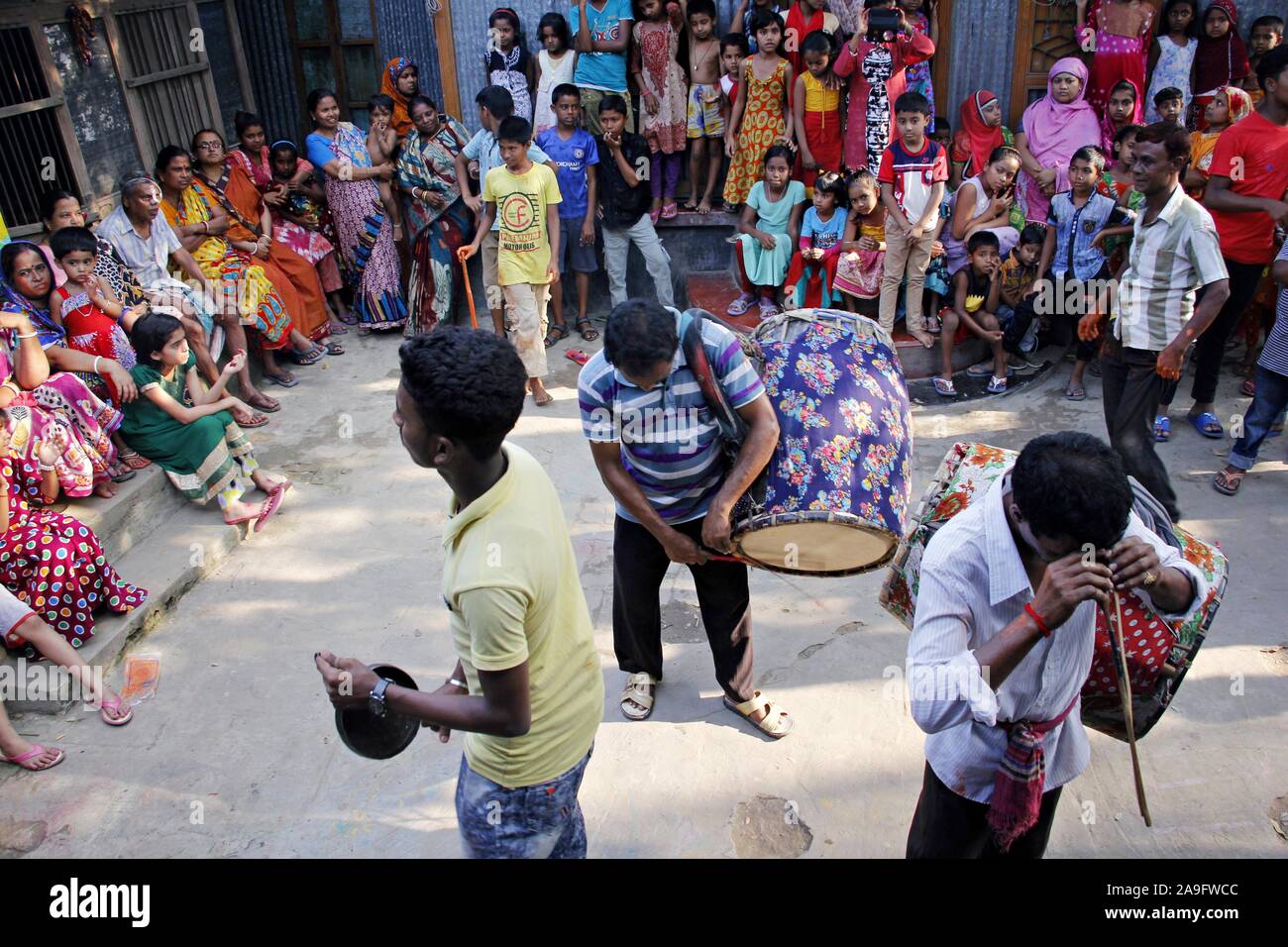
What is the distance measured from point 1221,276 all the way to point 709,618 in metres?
2.66

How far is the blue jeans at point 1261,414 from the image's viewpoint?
16.4ft

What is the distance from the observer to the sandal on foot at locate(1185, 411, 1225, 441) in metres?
5.67

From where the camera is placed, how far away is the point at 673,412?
312cm

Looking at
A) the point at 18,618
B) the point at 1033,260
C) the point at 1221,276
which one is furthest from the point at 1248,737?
the point at 18,618

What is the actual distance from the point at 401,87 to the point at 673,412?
560 cm

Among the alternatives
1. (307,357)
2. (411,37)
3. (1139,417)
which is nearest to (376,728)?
(1139,417)

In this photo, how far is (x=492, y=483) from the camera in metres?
1.99

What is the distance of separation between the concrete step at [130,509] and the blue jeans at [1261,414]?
5.58m

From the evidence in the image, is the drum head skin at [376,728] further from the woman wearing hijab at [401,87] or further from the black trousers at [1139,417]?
the woman wearing hijab at [401,87]

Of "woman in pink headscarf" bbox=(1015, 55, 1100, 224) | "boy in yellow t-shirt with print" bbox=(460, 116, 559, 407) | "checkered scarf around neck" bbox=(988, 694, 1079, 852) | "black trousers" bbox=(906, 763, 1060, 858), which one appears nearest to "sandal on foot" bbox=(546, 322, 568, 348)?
"boy in yellow t-shirt with print" bbox=(460, 116, 559, 407)

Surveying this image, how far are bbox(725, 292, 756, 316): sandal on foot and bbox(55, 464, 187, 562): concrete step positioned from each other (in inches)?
152

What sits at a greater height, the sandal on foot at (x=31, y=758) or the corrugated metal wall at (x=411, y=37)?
the corrugated metal wall at (x=411, y=37)

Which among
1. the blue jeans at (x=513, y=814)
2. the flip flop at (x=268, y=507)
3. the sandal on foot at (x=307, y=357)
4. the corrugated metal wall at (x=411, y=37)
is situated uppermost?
the corrugated metal wall at (x=411, y=37)

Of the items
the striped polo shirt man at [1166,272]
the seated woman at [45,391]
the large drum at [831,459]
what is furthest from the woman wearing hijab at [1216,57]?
the seated woman at [45,391]
